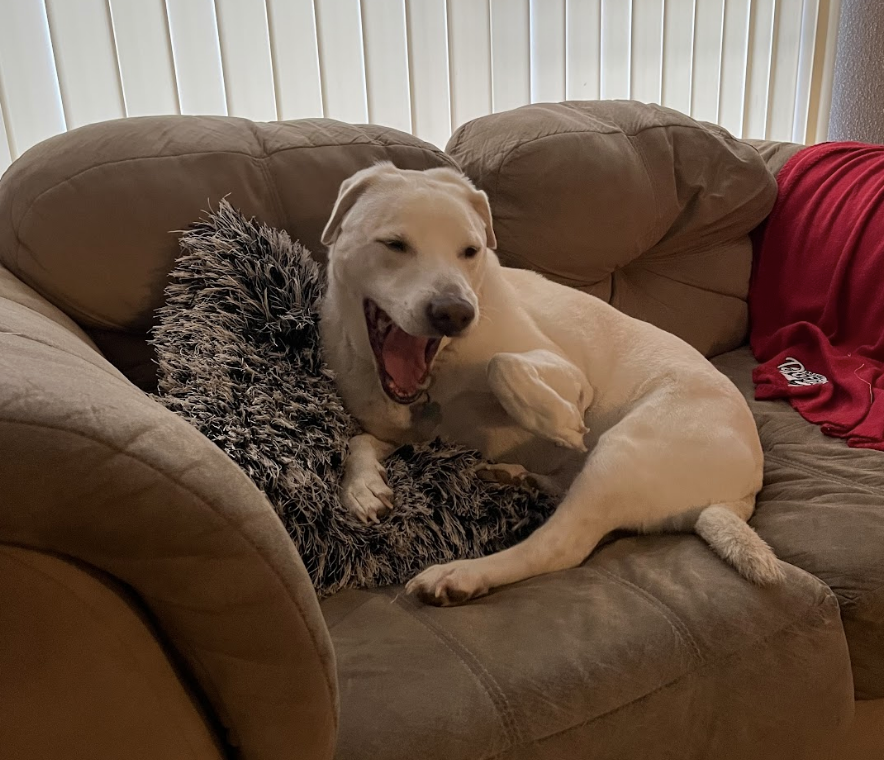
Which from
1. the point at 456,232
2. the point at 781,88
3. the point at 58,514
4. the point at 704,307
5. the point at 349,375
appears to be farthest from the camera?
the point at 781,88

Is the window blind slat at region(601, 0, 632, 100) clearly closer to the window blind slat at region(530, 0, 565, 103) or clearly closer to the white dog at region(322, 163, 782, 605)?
the window blind slat at region(530, 0, 565, 103)

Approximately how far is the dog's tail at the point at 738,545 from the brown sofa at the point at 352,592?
3 centimetres

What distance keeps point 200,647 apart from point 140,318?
928 mm

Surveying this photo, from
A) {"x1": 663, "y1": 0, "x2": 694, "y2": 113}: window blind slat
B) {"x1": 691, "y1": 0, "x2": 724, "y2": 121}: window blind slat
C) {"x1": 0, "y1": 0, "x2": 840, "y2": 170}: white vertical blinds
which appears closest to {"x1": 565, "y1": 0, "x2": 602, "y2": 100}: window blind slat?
{"x1": 0, "y1": 0, "x2": 840, "y2": 170}: white vertical blinds

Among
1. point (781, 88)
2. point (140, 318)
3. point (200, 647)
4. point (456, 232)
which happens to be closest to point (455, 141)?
point (456, 232)

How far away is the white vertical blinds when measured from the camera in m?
1.98

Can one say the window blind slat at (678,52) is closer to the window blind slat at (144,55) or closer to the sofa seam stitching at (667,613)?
the window blind slat at (144,55)

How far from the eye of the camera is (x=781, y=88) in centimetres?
316

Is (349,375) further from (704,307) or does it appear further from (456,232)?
(704,307)

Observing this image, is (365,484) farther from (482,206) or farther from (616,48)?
(616,48)

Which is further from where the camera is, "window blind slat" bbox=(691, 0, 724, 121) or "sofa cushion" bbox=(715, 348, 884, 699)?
"window blind slat" bbox=(691, 0, 724, 121)

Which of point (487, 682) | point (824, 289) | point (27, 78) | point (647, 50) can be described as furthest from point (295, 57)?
point (487, 682)

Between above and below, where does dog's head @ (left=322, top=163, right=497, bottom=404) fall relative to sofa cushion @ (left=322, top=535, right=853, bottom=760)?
above

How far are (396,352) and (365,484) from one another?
25cm
